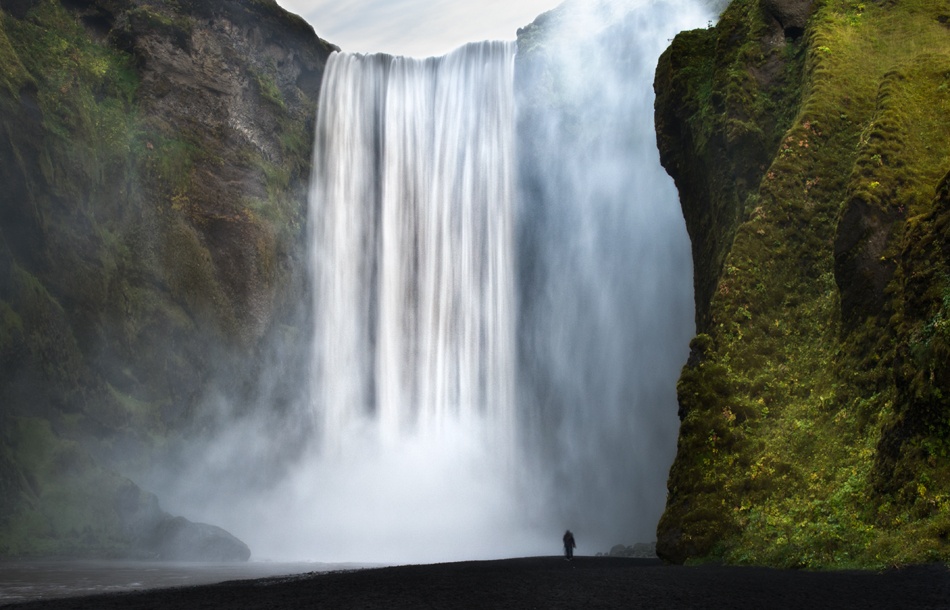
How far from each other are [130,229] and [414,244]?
1570cm

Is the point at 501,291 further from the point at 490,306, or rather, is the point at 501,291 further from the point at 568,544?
the point at 568,544

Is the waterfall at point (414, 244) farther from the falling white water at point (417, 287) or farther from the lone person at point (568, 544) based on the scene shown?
the lone person at point (568, 544)

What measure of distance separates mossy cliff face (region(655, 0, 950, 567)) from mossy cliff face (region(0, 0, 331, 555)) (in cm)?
2274

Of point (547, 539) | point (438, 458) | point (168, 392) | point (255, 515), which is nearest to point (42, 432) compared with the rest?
point (168, 392)

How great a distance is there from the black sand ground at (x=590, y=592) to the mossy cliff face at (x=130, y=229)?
18.9 m

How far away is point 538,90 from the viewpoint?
5262cm

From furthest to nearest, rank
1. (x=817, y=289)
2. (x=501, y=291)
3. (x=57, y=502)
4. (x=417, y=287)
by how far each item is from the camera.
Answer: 1. (x=501, y=291)
2. (x=417, y=287)
3. (x=57, y=502)
4. (x=817, y=289)

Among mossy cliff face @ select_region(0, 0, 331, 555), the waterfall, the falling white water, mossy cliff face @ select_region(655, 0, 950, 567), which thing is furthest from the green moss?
mossy cliff face @ select_region(655, 0, 950, 567)

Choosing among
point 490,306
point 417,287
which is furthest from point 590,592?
point 417,287

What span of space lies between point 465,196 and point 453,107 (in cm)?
608

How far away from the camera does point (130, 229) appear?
41094 mm

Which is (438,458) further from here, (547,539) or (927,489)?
(927,489)

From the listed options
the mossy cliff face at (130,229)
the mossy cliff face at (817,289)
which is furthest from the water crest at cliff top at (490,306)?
the mossy cliff face at (817,289)

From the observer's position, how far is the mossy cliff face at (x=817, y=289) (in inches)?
593
